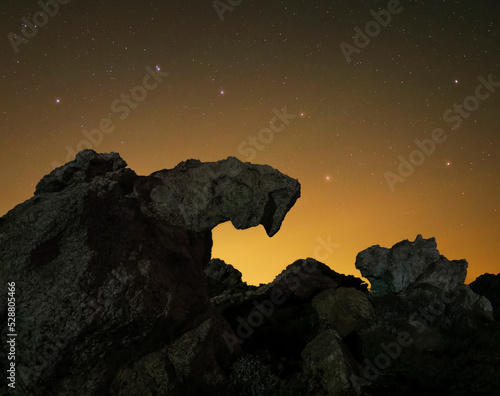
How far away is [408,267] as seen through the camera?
39.1 metres

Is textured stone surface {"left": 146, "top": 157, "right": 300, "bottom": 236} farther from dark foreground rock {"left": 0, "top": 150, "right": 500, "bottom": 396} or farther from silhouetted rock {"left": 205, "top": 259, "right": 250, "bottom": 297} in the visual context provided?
silhouetted rock {"left": 205, "top": 259, "right": 250, "bottom": 297}

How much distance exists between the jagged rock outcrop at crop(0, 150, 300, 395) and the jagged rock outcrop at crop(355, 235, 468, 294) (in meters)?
29.5

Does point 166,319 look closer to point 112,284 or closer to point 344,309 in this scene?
point 112,284

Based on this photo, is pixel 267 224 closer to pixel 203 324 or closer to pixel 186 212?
pixel 186 212

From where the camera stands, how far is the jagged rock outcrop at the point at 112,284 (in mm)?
11141

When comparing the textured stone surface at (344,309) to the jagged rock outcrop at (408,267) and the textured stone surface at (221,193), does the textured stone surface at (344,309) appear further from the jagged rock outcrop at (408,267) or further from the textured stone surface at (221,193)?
the jagged rock outcrop at (408,267)

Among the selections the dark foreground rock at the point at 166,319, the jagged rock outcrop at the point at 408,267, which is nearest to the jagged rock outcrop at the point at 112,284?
the dark foreground rock at the point at 166,319

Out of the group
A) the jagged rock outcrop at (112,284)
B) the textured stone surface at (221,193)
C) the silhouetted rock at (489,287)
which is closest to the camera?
the jagged rock outcrop at (112,284)

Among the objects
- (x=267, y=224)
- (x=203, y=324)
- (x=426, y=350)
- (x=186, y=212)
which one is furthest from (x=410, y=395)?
(x=186, y=212)

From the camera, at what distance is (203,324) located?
1467 cm

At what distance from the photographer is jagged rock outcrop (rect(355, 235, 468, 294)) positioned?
37125 millimetres

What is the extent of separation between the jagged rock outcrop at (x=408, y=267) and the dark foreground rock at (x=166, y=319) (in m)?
19.9

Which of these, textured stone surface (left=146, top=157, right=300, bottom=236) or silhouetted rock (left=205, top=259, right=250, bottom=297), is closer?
textured stone surface (left=146, top=157, right=300, bottom=236)

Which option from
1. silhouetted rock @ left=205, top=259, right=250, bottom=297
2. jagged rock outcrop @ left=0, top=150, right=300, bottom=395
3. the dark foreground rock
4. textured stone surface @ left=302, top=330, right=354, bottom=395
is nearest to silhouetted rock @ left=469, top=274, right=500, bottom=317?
Result: silhouetted rock @ left=205, top=259, right=250, bottom=297
